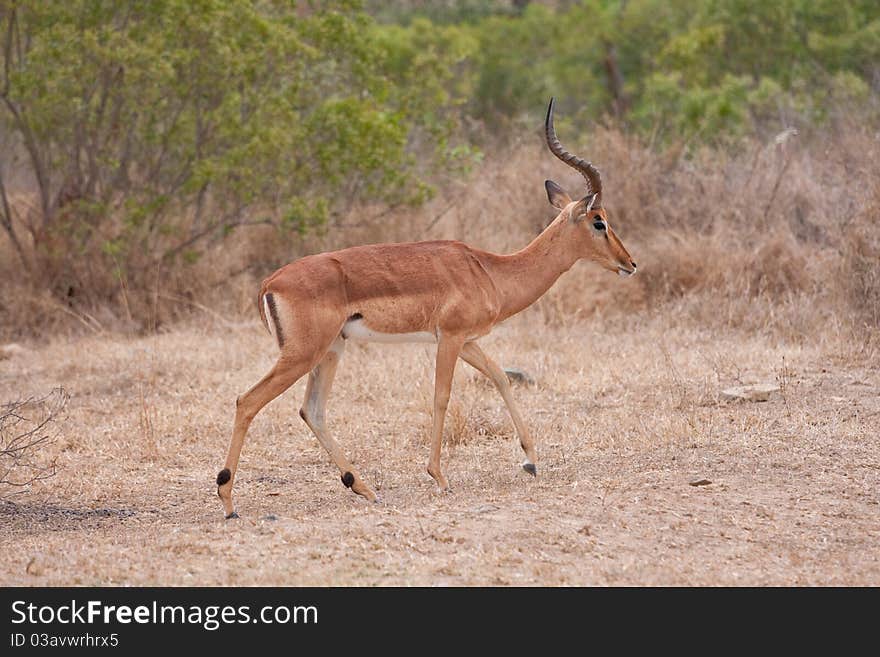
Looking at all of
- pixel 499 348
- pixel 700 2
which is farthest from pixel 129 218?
pixel 700 2

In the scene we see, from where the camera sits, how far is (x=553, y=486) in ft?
23.9

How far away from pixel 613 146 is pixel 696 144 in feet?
6.94

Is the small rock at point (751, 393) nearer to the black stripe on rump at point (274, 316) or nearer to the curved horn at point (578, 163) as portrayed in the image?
the curved horn at point (578, 163)

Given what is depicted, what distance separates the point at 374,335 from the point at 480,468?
3.83 feet

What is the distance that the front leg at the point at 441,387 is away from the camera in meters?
7.44

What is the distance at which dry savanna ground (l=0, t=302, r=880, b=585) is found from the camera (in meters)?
5.89

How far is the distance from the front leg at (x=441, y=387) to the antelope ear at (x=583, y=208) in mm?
1150

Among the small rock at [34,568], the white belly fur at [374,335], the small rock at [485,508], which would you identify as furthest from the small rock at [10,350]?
the small rock at [485,508]

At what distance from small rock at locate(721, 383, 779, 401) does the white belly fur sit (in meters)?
2.53

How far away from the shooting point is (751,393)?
9086mm

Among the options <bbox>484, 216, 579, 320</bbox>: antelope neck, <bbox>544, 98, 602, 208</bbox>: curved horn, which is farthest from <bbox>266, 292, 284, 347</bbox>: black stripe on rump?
<bbox>544, 98, 602, 208</bbox>: curved horn

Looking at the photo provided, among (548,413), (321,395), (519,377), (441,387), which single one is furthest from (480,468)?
(519,377)

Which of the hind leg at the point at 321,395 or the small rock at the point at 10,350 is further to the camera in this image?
the small rock at the point at 10,350
